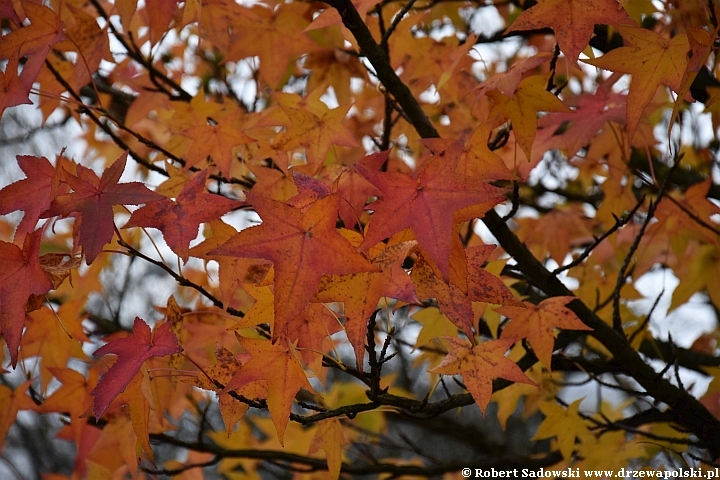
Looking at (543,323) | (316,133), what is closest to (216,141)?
(316,133)

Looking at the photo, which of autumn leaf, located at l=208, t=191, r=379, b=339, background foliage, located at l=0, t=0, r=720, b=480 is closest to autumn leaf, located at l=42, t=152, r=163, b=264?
background foliage, located at l=0, t=0, r=720, b=480

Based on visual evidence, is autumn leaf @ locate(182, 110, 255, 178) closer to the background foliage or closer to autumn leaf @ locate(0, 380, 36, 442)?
the background foliage

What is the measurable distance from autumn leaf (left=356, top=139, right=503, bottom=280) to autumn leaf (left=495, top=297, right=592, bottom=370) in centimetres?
41

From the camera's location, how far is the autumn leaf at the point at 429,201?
2.30 feet

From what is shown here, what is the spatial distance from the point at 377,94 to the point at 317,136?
513mm

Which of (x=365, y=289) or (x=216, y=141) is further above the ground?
(x=216, y=141)

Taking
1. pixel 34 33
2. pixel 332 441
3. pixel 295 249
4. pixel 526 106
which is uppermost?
pixel 34 33

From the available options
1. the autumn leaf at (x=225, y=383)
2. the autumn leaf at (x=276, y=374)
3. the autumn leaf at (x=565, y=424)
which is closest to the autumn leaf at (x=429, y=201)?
the autumn leaf at (x=276, y=374)

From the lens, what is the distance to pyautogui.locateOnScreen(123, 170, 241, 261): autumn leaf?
0.91m

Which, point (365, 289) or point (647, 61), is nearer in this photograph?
point (365, 289)

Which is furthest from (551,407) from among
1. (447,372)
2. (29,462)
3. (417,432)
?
(29,462)

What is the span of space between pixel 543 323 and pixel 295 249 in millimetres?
562

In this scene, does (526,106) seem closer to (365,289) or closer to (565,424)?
(365,289)

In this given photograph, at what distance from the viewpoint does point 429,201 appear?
0.74m
